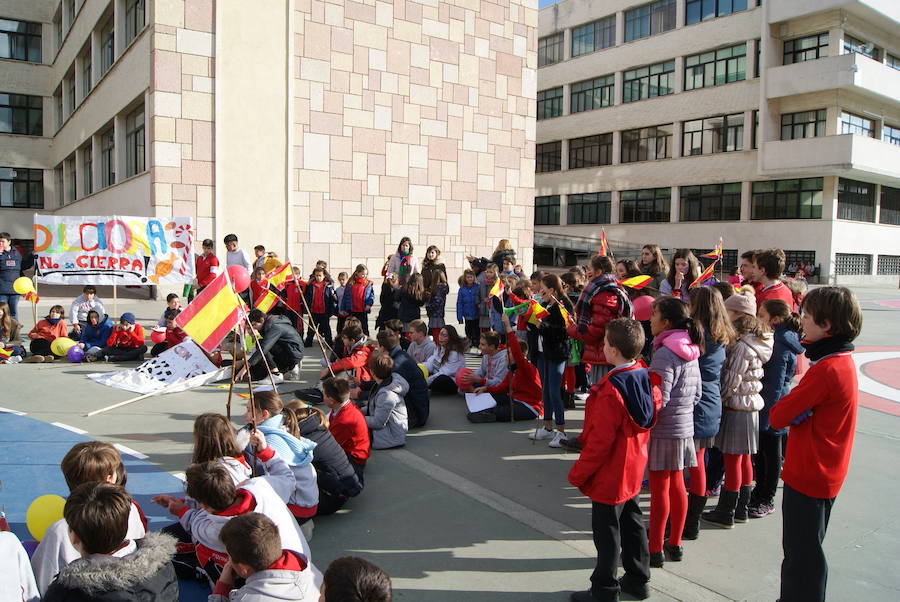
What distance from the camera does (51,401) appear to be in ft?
26.3

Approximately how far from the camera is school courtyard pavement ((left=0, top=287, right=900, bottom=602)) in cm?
394

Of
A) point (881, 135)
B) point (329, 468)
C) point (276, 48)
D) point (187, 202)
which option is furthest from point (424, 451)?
point (881, 135)

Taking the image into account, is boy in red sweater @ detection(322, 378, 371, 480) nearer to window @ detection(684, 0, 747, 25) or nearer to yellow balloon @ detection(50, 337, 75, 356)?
yellow balloon @ detection(50, 337, 75, 356)

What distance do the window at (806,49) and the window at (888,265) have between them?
458 inches

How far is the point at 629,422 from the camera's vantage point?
3.72 metres

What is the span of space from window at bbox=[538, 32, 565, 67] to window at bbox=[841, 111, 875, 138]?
18060 mm

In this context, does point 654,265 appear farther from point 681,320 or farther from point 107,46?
point 107,46

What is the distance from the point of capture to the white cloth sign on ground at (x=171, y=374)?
28.9 ft

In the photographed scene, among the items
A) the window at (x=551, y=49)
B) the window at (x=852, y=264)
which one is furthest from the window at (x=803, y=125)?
the window at (x=551, y=49)

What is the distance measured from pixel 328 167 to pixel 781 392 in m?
15.6

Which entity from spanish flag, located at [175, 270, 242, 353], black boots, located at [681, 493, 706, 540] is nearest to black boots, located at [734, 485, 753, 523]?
black boots, located at [681, 493, 706, 540]

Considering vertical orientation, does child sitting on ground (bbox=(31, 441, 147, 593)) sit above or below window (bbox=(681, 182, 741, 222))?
below

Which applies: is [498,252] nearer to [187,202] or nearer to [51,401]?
[51,401]

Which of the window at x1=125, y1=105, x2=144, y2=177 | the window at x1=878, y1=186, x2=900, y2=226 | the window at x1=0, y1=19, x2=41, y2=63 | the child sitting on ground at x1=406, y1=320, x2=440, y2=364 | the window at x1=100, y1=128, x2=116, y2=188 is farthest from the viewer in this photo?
the window at x1=878, y1=186, x2=900, y2=226
